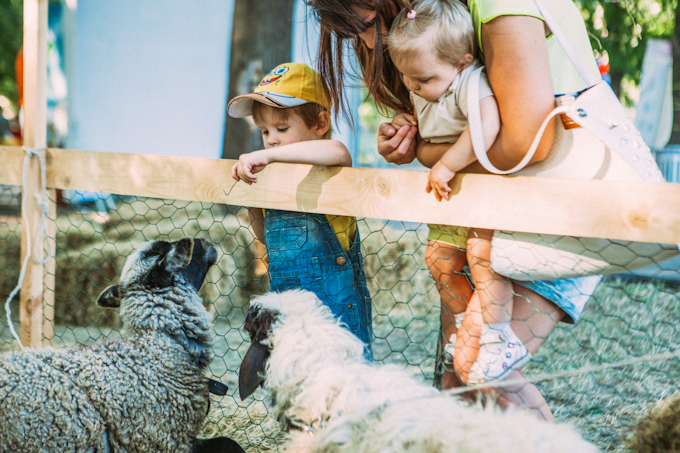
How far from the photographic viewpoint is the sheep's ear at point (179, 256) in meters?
1.79

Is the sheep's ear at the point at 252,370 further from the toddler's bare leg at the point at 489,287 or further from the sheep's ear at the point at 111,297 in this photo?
the toddler's bare leg at the point at 489,287

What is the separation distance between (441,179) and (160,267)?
1.05m

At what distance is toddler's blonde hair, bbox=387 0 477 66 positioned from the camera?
4.48 ft

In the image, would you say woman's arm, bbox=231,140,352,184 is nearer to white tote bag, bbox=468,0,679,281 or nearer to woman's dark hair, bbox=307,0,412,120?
woman's dark hair, bbox=307,0,412,120

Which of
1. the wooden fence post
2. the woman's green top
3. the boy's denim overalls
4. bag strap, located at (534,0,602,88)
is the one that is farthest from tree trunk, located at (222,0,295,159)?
bag strap, located at (534,0,602,88)

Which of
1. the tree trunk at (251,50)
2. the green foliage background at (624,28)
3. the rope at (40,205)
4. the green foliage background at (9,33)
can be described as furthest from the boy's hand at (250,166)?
the green foliage background at (9,33)

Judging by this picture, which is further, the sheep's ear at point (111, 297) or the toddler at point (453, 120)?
the sheep's ear at point (111, 297)

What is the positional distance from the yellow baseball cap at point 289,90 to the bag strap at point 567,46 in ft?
3.08

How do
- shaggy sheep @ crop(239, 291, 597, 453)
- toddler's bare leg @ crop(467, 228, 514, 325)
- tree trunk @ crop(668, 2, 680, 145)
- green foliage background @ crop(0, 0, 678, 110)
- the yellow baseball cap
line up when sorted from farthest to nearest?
green foliage background @ crop(0, 0, 678, 110) < tree trunk @ crop(668, 2, 680, 145) < the yellow baseball cap < toddler's bare leg @ crop(467, 228, 514, 325) < shaggy sheep @ crop(239, 291, 597, 453)

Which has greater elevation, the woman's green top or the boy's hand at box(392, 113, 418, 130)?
the woman's green top

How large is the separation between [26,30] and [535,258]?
7.58 feet

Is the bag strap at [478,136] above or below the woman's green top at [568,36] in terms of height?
below

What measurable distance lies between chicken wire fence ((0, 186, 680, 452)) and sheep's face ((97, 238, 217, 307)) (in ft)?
1.02

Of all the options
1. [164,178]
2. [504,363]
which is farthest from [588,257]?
[164,178]
